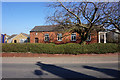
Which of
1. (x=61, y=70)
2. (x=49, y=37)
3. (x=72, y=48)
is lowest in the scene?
(x=61, y=70)

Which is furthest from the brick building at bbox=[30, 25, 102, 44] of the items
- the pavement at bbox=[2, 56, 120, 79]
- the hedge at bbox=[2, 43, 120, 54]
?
the pavement at bbox=[2, 56, 120, 79]

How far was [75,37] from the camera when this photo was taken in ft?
75.3

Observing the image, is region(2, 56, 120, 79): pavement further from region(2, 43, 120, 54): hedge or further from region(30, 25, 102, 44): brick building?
region(30, 25, 102, 44): brick building

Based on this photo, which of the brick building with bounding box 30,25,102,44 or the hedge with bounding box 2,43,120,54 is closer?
the hedge with bounding box 2,43,120,54

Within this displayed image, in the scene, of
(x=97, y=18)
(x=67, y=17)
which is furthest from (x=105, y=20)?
(x=67, y=17)

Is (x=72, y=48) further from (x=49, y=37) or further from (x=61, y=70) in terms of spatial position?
(x=49, y=37)

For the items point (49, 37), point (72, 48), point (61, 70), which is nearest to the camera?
point (61, 70)

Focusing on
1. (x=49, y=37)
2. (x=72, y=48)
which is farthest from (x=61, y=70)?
(x=49, y=37)

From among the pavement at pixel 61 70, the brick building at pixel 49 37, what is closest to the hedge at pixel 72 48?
the pavement at pixel 61 70

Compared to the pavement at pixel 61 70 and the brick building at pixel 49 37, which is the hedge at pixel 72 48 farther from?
the brick building at pixel 49 37

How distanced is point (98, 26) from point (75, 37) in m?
9.19

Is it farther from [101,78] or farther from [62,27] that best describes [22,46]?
[101,78]

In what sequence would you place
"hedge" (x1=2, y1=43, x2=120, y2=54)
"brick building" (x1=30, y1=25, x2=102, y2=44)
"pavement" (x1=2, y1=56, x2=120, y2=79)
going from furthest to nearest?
"brick building" (x1=30, y1=25, x2=102, y2=44) → "hedge" (x1=2, y1=43, x2=120, y2=54) → "pavement" (x1=2, y1=56, x2=120, y2=79)

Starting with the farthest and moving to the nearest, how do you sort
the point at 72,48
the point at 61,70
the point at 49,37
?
the point at 49,37
the point at 72,48
the point at 61,70
